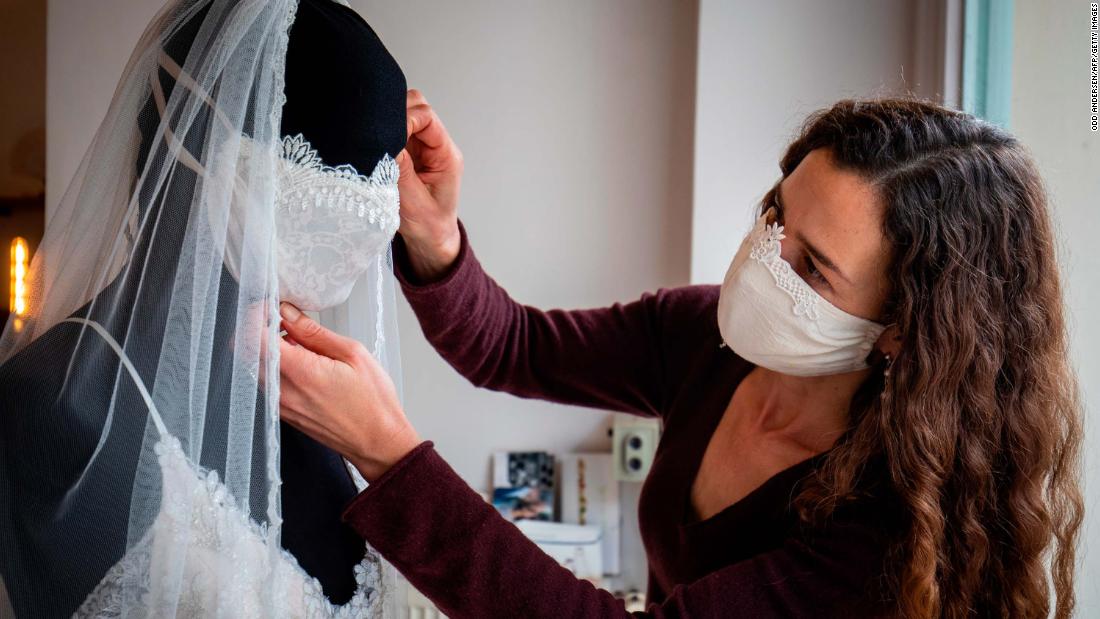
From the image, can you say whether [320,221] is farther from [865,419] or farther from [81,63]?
[81,63]

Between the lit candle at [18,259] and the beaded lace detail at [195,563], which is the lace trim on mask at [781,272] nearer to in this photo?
the beaded lace detail at [195,563]

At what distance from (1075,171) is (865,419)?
736mm

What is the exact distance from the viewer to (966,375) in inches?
42.1

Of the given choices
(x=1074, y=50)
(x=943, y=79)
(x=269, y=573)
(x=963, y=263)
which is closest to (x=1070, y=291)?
(x=1074, y=50)

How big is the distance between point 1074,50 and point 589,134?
1193mm

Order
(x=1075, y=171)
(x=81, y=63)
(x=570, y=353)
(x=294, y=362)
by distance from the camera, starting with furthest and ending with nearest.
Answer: (x=81, y=63) < (x=1075, y=171) < (x=570, y=353) < (x=294, y=362)

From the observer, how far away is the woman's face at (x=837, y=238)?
1.05 m

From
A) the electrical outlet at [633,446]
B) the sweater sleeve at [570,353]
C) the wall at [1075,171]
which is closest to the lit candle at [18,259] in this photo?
the electrical outlet at [633,446]

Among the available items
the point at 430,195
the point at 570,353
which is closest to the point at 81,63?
the point at 430,195

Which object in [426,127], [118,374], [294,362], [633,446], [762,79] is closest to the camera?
[118,374]

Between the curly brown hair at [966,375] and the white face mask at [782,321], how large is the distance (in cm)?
6

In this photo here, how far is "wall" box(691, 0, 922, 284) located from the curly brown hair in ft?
3.47

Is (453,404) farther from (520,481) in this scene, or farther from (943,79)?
(943,79)

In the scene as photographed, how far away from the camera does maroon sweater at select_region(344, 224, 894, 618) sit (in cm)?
97
